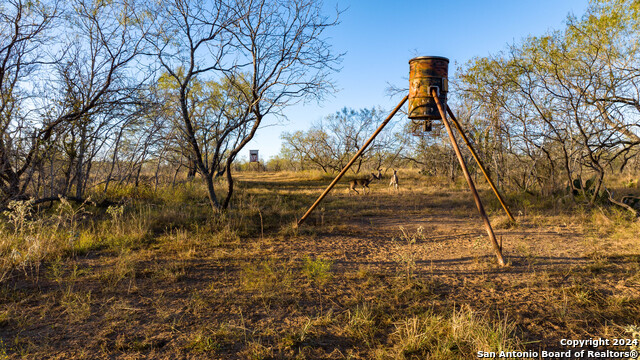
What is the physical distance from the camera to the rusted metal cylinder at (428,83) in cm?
539

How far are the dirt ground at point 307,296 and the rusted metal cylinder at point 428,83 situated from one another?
2.39 meters

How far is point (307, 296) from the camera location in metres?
3.50

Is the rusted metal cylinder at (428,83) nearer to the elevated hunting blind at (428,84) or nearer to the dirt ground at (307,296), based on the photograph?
the elevated hunting blind at (428,84)

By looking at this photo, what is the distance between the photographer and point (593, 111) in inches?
285

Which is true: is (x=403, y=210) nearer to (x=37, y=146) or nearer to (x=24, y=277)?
(x=24, y=277)

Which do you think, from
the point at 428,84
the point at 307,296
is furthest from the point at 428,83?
the point at 307,296

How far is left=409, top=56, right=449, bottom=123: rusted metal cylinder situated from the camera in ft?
17.7

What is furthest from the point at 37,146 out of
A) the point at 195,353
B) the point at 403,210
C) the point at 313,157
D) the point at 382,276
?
the point at 313,157

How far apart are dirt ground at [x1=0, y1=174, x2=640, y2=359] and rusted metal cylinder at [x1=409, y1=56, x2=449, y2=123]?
2394 mm

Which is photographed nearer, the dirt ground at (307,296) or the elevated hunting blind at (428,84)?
the dirt ground at (307,296)

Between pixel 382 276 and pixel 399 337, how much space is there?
4.89ft

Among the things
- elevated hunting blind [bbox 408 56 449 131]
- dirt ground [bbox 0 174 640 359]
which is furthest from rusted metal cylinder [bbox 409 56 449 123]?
dirt ground [bbox 0 174 640 359]

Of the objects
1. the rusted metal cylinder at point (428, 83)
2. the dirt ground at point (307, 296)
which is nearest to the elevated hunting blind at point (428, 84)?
the rusted metal cylinder at point (428, 83)

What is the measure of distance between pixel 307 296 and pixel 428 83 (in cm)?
400
